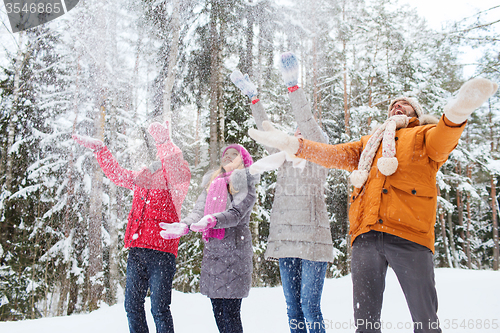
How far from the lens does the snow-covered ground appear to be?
305 centimetres

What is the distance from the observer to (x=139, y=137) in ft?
29.0

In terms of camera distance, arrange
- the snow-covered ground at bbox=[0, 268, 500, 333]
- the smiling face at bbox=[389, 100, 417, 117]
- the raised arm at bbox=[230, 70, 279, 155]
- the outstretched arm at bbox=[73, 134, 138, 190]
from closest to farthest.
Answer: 1. the smiling face at bbox=[389, 100, 417, 117]
2. the outstretched arm at bbox=[73, 134, 138, 190]
3. the raised arm at bbox=[230, 70, 279, 155]
4. the snow-covered ground at bbox=[0, 268, 500, 333]

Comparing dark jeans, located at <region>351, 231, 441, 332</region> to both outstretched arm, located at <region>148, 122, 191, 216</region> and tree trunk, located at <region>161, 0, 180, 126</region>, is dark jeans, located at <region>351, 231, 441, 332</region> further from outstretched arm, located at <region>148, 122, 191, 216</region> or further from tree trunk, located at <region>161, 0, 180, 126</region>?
tree trunk, located at <region>161, 0, 180, 126</region>

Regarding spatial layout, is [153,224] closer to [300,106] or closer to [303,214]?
[303,214]

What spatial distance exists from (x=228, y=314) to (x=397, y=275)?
1190 mm

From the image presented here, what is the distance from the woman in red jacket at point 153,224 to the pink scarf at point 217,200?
0.24 metres

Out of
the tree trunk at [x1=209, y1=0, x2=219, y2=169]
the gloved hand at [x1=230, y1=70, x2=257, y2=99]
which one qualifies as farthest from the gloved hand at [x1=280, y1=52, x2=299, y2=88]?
the tree trunk at [x1=209, y1=0, x2=219, y2=169]

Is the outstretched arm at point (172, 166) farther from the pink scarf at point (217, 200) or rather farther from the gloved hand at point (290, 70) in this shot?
the gloved hand at point (290, 70)

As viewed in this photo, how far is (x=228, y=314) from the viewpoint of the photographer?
209 cm

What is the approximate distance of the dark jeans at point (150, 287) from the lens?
211 cm

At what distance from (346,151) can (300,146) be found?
0.41 metres

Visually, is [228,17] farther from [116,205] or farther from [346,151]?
[116,205]

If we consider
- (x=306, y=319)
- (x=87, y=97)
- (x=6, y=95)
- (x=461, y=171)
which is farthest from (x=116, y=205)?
(x=461, y=171)

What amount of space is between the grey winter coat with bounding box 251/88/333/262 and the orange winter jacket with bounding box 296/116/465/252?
0.55 metres
